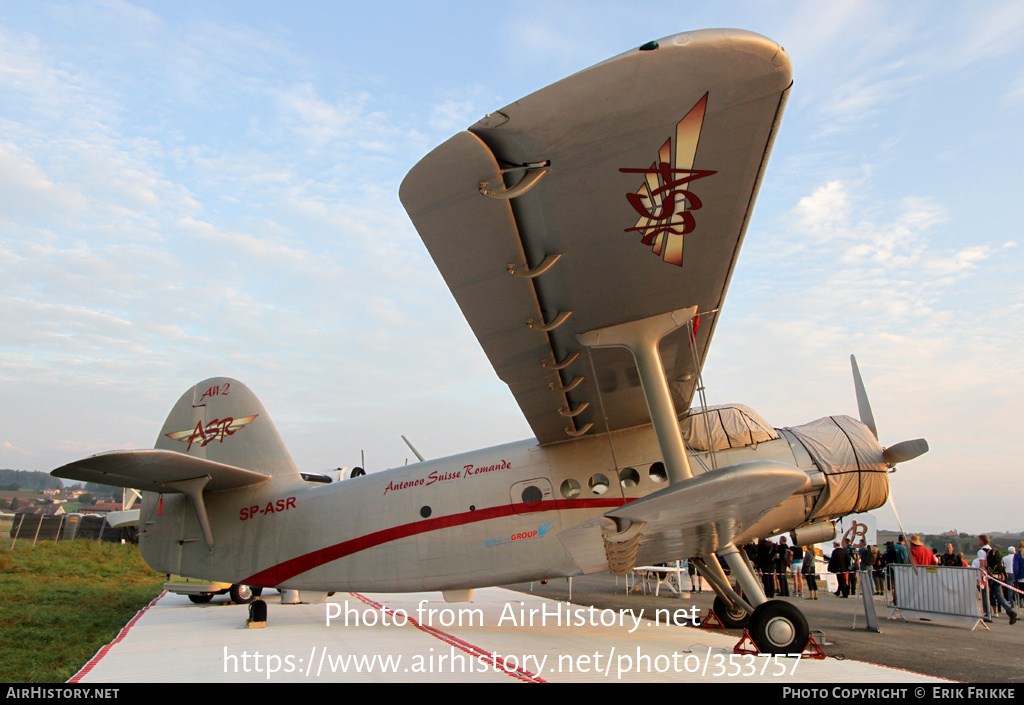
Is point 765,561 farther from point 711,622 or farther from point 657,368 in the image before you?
point 657,368

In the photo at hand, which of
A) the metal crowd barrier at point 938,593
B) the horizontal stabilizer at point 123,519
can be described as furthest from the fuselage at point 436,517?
the horizontal stabilizer at point 123,519

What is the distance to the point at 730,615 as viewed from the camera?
892 centimetres

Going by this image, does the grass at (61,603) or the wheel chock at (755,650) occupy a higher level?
the grass at (61,603)

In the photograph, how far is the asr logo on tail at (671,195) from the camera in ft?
11.2

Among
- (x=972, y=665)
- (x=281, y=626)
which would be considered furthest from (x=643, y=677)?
(x=281, y=626)

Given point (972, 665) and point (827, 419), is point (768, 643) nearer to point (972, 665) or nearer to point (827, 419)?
point (972, 665)

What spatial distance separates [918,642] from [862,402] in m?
3.30

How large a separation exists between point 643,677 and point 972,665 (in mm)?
3971

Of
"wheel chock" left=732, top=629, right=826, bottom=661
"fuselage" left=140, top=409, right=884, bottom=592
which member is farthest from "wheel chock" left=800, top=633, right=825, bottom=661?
"fuselage" left=140, top=409, right=884, bottom=592

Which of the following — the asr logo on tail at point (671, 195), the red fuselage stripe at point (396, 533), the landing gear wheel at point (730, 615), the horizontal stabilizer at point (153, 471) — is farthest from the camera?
the landing gear wheel at point (730, 615)

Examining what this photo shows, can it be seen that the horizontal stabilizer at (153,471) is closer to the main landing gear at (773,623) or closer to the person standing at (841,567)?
the main landing gear at (773,623)

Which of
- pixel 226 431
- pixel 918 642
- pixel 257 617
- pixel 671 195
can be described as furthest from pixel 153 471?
pixel 918 642

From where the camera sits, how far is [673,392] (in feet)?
24.8

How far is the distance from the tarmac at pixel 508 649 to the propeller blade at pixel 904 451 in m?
2.29
